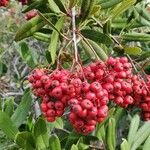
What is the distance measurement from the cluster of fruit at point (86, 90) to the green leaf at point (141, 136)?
0.40m

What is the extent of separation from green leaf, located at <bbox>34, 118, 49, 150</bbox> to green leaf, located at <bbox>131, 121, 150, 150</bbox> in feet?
1.38

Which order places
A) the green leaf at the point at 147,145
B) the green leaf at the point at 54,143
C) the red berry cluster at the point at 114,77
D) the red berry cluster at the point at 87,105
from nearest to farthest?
the red berry cluster at the point at 87,105
the red berry cluster at the point at 114,77
the green leaf at the point at 54,143
the green leaf at the point at 147,145

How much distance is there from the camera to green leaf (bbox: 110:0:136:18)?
85.3 inches

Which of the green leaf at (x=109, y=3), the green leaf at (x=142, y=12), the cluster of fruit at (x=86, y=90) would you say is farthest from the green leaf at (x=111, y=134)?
the green leaf at (x=142, y=12)

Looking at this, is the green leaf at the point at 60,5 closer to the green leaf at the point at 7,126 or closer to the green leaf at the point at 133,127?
the green leaf at the point at 7,126

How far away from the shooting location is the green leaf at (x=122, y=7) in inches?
85.3

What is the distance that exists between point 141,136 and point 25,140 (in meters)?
0.57

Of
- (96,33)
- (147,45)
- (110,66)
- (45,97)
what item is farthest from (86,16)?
(147,45)

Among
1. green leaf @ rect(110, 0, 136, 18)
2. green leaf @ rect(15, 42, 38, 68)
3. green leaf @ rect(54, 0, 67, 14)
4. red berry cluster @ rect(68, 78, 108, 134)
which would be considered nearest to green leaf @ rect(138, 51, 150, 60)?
green leaf @ rect(110, 0, 136, 18)

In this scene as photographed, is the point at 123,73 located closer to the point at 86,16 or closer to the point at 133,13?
the point at 86,16

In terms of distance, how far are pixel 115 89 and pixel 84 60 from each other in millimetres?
851

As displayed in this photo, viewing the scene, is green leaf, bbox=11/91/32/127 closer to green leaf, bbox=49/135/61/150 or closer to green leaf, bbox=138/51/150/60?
green leaf, bbox=49/135/61/150

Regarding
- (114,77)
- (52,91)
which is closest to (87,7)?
(114,77)

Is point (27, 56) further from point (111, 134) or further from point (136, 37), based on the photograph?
point (111, 134)
